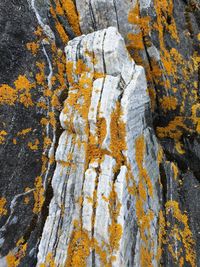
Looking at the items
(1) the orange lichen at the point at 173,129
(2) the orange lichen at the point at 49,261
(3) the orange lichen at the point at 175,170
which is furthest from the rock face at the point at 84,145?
(1) the orange lichen at the point at 173,129

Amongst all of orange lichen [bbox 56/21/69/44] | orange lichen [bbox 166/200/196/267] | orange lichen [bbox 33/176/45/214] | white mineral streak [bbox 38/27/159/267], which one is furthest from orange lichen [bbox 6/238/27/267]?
orange lichen [bbox 56/21/69/44]

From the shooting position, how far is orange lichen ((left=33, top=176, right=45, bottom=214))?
4.85 m

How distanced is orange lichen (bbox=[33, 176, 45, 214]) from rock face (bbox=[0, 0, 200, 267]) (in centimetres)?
2

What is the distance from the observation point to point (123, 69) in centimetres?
546

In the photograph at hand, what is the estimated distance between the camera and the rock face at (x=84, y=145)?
177 inches

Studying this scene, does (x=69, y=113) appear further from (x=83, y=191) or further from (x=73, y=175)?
(x=83, y=191)

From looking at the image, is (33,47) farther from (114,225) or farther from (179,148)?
(179,148)

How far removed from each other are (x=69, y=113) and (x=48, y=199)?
1676mm

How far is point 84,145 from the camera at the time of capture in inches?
192

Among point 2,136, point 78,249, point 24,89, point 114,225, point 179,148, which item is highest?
point 179,148

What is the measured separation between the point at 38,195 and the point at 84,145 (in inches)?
49.5

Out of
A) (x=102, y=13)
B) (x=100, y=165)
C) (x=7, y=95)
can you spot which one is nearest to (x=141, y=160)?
(x=100, y=165)

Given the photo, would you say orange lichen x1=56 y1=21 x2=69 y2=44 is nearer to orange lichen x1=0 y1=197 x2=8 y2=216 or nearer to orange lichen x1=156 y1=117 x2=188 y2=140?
orange lichen x1=156 y1=117 x2=188 y2=140

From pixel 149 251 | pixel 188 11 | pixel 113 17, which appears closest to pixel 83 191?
pixel 149 251
